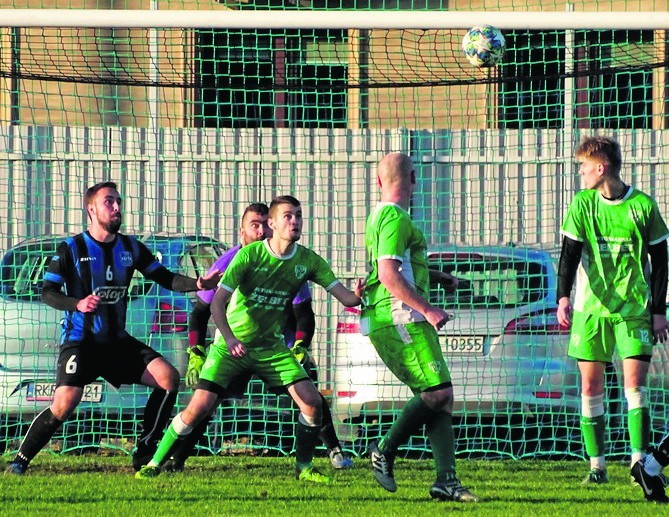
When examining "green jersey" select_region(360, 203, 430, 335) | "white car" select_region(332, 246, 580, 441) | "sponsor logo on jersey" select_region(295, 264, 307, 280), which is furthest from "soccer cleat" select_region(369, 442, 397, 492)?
"white car" select_region(332, 246, 580, 441)

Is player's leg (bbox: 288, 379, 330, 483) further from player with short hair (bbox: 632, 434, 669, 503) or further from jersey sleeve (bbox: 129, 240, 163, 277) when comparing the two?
player with short hair (bbox: 632, 434, 669, 503)

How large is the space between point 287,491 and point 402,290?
1434 millimetres

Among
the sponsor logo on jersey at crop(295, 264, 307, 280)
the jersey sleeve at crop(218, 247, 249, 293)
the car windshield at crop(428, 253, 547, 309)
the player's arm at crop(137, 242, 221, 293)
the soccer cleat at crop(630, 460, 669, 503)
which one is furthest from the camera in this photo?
the car windshield at crop(428, 253, 547, 309)

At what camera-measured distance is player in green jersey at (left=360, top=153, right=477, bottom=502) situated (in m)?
7.22

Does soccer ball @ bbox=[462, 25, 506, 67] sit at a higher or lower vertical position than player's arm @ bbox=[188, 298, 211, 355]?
higher

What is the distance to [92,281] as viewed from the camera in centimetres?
852

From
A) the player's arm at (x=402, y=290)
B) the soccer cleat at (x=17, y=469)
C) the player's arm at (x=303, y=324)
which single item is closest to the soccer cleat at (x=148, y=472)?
the soccer cleat at (x=17, y=469)

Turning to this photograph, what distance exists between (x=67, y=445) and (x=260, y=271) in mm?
3280

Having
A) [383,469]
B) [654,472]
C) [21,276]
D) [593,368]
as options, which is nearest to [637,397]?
[593,368]

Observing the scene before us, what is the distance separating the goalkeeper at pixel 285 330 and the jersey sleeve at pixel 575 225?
1.84 meters

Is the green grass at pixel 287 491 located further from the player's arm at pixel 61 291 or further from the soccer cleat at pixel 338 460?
the player's arm at pixel 61 291

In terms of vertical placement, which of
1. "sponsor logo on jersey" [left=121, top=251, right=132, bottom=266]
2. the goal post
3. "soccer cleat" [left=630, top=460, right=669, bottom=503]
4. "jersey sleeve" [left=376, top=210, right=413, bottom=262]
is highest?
the goal post

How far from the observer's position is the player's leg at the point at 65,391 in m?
8.30

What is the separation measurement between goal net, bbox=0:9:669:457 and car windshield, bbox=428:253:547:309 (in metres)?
0.02
